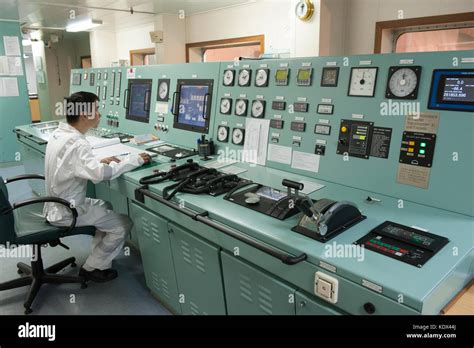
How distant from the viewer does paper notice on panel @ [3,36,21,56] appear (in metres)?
5.78

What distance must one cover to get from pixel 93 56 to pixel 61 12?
2509 mm

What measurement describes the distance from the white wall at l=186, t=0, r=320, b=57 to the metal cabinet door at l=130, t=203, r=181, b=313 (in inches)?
125

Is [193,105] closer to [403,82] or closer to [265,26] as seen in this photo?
[403,82]

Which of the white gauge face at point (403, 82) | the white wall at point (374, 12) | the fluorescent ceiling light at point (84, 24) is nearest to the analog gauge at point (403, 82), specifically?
the white gauge face at point (403, 82)

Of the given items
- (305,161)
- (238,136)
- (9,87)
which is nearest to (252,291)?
(305,161)

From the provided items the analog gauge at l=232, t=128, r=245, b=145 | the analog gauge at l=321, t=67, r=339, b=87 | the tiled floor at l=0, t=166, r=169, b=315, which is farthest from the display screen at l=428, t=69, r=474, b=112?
the tiled floor at l=0, t=166, r=169, b=315

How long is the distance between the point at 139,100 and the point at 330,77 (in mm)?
2027

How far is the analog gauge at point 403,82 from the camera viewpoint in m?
1.55

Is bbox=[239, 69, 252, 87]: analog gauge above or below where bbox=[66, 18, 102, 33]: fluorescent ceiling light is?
below

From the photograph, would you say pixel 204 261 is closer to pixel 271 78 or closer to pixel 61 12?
pixel 271 78

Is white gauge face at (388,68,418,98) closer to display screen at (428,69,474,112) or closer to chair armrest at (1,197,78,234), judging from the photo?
display screen at (428,69,474,112)

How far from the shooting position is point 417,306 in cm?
96

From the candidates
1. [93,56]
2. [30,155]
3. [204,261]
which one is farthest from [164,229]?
[93,56]

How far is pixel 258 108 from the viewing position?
220cm
